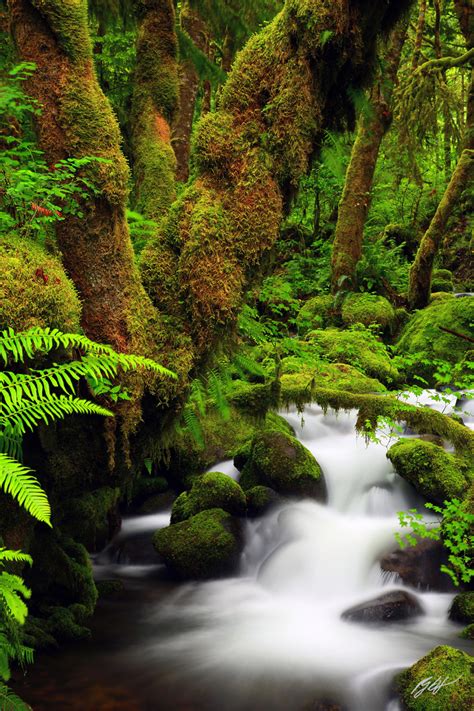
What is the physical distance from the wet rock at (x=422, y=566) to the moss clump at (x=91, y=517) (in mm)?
3018

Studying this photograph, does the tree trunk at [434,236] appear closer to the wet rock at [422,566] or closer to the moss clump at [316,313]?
the moss clump at [316,313]

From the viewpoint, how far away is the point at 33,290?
121 inches

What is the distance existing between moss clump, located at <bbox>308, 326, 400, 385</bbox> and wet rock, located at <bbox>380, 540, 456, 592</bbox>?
455 cm

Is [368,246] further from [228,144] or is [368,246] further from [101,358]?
[101,358]

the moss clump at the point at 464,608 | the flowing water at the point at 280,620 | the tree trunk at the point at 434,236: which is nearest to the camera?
the flowing water at the point at 280,620

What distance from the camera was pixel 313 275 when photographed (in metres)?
16.6

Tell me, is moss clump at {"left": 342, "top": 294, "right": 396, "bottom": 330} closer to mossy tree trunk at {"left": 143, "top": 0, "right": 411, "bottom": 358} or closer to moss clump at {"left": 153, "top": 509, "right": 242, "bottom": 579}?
moss clump at {"left": 153, "top": 509, "right": 242, "bottom": 579}

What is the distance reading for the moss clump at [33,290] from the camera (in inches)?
118

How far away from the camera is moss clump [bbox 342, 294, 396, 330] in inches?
Answer: 514

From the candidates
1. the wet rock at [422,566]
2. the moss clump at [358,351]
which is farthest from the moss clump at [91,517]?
the moss clump at [358,351]

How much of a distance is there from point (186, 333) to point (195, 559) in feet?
12.0

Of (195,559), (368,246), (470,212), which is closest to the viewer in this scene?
(195,559)

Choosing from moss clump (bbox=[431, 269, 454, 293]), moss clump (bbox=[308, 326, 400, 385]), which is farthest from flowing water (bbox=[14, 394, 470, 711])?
moss clump (bbox=[431, 269, 454, 293])

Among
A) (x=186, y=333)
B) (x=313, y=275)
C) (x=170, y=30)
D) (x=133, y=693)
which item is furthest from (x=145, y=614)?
(x=313, y=275)
